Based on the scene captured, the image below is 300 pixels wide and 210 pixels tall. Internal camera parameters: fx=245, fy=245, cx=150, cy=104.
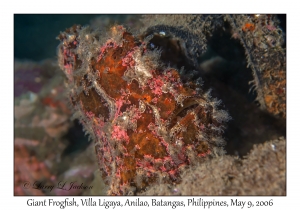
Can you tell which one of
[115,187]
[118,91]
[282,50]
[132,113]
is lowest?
[115,187]

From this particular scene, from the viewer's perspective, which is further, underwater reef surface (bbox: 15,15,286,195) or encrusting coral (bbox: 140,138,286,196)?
underwater reef surface (bbox: 15,15,286,195)

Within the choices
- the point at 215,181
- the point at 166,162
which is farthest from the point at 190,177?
the point at 166,162

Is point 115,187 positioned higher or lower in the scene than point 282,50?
lower

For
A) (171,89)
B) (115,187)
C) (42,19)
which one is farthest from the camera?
(42,19)

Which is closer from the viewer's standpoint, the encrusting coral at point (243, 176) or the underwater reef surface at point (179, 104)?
the encrusting coral at point (243, 176)

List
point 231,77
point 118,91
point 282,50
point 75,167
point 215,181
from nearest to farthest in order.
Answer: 1. point 215,181
2. point 118,91
3. point 282,50
4. point 231,77
5. point 75,167

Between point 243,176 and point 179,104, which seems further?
point 179,104

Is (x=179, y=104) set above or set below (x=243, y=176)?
above

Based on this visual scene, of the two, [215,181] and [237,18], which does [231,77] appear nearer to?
[237,18]
